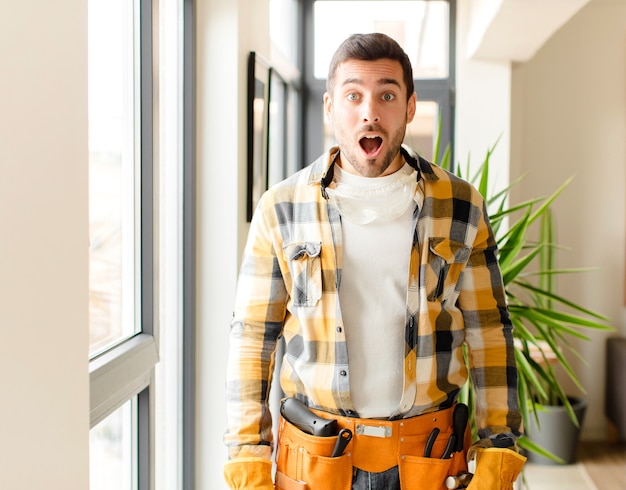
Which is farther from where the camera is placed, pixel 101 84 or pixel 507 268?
pixel 507 268

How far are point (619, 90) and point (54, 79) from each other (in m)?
4.43

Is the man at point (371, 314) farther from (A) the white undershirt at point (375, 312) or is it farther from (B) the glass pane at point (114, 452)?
(B) the glass pane at point (114, 452)

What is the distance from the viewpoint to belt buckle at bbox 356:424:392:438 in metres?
1.51

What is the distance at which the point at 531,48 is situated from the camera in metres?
Answer: 3.91

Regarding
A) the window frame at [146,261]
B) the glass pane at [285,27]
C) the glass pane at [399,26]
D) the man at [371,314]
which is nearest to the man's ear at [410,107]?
the man at [371,314]

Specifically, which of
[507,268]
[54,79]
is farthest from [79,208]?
[507,268]

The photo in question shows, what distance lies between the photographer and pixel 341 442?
4.91ft

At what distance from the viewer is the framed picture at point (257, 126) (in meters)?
2.53

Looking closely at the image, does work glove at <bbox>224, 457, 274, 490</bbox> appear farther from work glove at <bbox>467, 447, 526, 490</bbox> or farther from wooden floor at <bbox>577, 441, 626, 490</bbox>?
wooden floor at <bbox>577, 441, 626, 490</bbox>

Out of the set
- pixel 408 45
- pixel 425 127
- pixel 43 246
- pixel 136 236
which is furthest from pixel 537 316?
pixel 408 45

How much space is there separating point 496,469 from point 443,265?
42 cm

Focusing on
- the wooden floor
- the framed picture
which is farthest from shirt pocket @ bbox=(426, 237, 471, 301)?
the wooden floor

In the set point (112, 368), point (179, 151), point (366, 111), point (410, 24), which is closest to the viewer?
point (366, 111)

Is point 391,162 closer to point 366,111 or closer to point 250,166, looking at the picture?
point 366,111
